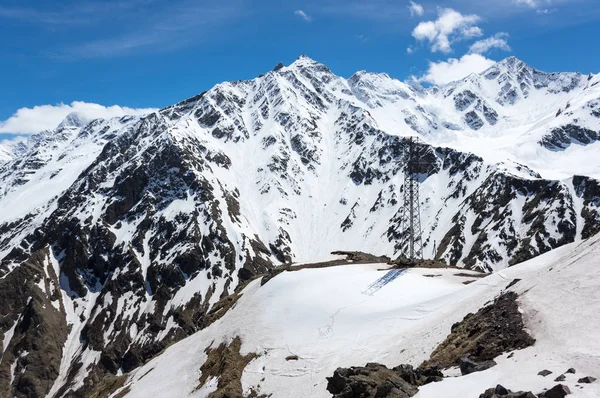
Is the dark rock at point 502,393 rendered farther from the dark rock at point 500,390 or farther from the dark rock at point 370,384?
the dark rock at point 370,384

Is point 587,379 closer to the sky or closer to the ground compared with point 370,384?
closer to the sky

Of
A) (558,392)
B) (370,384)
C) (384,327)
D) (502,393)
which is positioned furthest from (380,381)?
(384,327)

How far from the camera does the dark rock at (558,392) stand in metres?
15.5

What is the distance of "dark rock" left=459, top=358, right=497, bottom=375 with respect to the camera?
20.3m

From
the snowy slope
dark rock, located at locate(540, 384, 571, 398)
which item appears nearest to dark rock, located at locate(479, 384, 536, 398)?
dark rock, located at locate(540, 384, 571, 398)

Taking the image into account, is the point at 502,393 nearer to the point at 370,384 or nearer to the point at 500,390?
the point at 500,390

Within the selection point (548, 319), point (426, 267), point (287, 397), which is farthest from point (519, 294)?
point (426, 267)

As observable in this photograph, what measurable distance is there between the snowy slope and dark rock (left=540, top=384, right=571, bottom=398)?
308 millimetres

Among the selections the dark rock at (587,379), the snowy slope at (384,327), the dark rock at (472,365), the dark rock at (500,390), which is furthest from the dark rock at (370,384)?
the dark rock at (587,379)

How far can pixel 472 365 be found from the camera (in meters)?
20.8

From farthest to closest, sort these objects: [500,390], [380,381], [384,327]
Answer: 1. [384,327]
2. [380,381]
3. [500,390]

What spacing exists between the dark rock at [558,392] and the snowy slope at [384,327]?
0.31 metres

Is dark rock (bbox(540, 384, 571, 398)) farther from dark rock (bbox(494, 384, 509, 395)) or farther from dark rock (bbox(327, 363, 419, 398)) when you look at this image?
dark rock (bbox(327, 363, 419, 398))

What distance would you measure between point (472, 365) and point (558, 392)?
531cm
